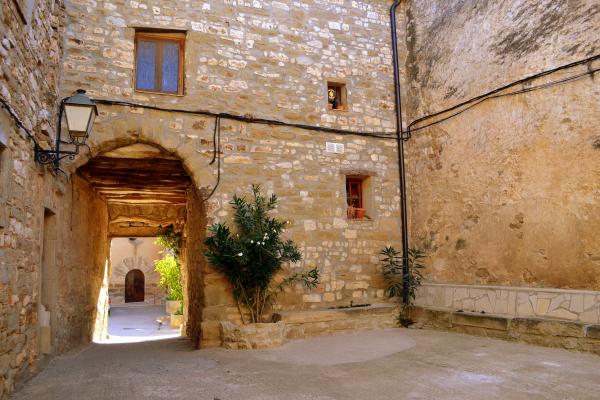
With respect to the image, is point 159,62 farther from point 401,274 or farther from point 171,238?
point 171,238

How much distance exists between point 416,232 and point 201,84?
4.18 metres

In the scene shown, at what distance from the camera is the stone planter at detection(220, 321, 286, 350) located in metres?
6.04

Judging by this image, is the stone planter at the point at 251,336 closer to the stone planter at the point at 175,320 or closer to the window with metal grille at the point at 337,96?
the window with metal grille at the point at 337,96

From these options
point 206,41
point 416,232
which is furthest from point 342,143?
point 206,41

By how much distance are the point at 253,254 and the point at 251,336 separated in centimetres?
105

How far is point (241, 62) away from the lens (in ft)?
23.6

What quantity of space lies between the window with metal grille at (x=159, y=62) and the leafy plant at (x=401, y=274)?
413 centimetres

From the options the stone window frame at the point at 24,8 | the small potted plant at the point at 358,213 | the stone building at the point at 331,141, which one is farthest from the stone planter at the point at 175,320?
the stone window frame at the point at 24,8

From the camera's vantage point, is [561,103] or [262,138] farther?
[262,138]

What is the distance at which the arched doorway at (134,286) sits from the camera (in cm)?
2097

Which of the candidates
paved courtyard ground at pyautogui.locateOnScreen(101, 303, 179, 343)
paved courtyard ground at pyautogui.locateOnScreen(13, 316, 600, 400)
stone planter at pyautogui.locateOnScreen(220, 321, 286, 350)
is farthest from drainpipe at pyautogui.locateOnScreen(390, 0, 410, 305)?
paved courtyard ground at pyautogui.locateOnScreen(101, 303, 179, 343)

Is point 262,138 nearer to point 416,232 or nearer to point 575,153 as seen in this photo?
point 416,232

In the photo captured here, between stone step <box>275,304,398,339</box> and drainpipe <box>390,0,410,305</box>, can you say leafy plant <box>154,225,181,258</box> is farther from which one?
drainpipe <box>390,0,410,305</box>


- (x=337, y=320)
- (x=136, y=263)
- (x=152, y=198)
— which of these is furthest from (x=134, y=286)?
(x=337, y=320)
